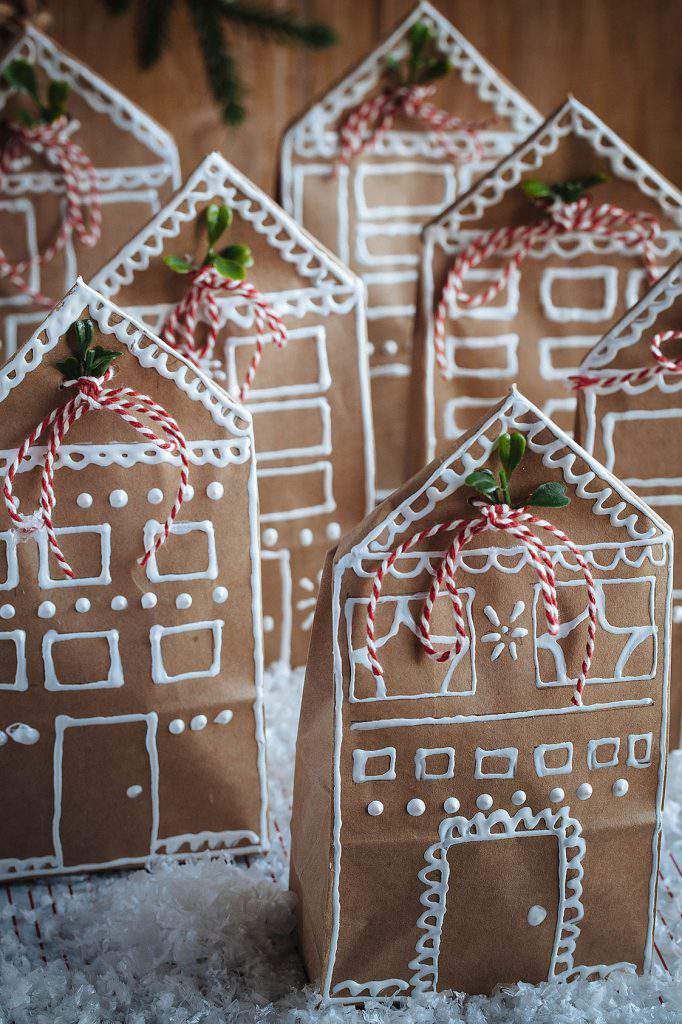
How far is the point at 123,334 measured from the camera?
0.93 meters

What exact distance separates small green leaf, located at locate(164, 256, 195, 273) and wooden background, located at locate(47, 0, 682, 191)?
0.47 meters

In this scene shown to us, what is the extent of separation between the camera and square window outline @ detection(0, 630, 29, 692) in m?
0.97

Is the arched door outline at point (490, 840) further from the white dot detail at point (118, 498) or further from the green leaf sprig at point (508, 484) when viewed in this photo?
the white dot detail at point (118, 498)

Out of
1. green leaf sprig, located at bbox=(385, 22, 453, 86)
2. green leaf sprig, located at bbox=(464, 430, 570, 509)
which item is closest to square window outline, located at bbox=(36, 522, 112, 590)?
green leaf sprig, located at bbox=(464, 430, 570, 509)

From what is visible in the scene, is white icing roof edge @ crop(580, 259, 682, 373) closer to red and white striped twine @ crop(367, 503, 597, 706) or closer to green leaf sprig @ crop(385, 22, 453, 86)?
red and white striped twine @ crop(367, 503, 597, 706)

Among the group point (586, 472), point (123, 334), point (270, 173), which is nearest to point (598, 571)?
point (586, 472)

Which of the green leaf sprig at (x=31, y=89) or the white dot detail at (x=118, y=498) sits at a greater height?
the green leaf sprig at (x=31, y=89)

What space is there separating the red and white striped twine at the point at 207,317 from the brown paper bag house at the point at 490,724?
0.35 m

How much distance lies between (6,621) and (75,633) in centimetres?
6

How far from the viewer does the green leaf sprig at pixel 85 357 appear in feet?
3.00

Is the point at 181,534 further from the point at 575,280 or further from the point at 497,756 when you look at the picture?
the point at 575,280

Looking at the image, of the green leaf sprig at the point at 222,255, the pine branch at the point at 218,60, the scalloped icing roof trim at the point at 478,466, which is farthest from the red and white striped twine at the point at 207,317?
the scalloped icing roof trim at the point at 478,466

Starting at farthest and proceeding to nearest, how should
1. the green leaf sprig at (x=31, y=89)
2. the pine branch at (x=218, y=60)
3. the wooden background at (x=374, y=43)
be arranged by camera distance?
1. the wooden background at (x=374, y=43)
2. the green leaf sprig at (x=31, y=89)
3. the pine branch at (x=218, y=60)

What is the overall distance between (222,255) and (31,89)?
1.23ft
